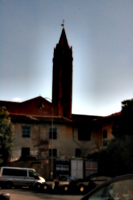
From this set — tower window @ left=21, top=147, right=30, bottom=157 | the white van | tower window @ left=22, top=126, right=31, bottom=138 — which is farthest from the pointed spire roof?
the white van

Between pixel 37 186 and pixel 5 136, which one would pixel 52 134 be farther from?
pixel 37 186

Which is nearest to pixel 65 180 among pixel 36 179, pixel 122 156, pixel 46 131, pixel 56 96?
pixel 36 179

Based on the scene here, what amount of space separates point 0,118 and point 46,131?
7.86 meters

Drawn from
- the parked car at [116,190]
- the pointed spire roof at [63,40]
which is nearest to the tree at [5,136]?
the pointed spire roof at [63,40]

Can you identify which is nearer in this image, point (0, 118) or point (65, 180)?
point (65, 180)

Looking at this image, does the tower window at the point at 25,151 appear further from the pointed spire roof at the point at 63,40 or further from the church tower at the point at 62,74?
the pointed spire roof at the point at 63,40

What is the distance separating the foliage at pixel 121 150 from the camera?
39.6 metres

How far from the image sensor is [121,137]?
43.2m

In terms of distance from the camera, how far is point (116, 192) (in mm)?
4488

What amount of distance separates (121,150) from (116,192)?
37.1 m

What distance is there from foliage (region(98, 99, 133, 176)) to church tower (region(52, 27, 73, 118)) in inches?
1393

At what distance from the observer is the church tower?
80.8 metres

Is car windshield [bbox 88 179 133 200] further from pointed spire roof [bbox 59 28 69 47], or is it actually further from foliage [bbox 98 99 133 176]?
pointed spire roof [bbox 59 28 69 47]

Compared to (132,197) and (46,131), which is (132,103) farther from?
(132,197)
